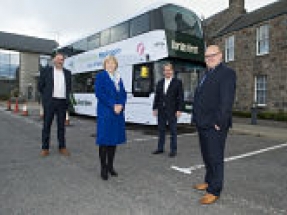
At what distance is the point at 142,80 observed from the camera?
33.1ft

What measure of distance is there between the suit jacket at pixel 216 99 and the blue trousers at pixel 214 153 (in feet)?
0.31

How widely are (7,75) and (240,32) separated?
125ft

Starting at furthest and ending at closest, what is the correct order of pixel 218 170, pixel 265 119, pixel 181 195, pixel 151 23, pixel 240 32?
pixel 240 32
pixel 265 119
pixel 151 23
pixel 181 195
pixel 218 170

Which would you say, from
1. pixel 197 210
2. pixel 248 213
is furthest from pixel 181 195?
pixel 248 213

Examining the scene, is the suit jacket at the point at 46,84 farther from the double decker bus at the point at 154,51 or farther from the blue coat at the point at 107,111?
the double decker bus at the point at 154,51

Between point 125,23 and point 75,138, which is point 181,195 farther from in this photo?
point 125,23

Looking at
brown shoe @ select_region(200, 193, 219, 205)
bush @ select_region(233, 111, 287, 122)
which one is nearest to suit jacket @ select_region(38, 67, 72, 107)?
brown shoe @ select_region(200, 193, 219, 205)

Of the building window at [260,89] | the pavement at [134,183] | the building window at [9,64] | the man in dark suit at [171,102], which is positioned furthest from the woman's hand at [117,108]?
the building window at [9,64]

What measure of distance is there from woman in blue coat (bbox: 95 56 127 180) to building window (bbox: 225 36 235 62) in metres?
16.8

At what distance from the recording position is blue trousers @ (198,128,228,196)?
3184 mm

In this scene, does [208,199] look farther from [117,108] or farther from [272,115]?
[272,115]

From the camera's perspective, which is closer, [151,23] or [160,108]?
[160,108]

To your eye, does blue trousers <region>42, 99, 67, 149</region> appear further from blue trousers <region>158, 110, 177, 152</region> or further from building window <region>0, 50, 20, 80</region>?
building window <region>0, 50, 20, 80</region>

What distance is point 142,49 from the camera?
33.3 ft
